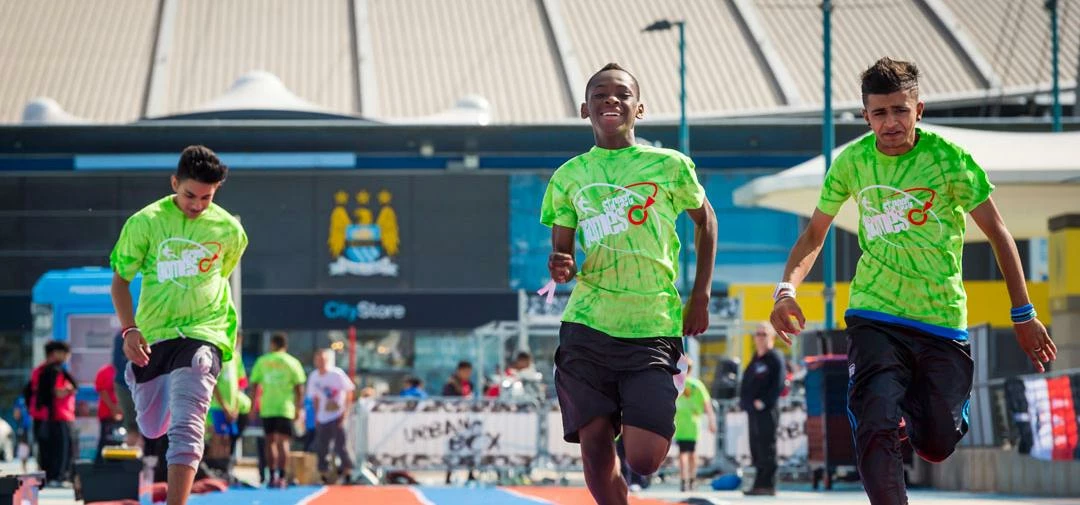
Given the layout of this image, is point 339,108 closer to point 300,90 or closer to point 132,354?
point 300,90

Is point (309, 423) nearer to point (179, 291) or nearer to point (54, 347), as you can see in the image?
point (54, 347)

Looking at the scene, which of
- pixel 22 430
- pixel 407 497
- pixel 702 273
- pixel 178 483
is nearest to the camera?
pixel 702 273

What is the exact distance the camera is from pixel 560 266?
Result: 6.58 m

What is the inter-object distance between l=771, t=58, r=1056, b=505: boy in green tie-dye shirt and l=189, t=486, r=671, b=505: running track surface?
6.04m

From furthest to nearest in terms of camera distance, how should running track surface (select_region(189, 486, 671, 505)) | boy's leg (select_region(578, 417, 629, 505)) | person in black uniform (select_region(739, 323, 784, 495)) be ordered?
person in black uniform (select_region(739, 323, 784, 495)) < running track surface (select_region(189, 486, 671, 505)) < boy's leg (select_region(578, 417, 629, 505))

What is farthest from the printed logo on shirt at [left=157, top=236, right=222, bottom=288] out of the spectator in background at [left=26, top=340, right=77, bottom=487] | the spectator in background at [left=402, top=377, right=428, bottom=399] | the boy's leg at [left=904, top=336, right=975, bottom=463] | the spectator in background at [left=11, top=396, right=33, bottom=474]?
the spectator in background at [left=402, top=377, right=428, bottom=399]

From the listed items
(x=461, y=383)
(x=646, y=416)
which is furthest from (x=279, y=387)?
(x=646, y=416)

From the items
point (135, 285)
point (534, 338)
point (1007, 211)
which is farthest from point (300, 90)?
point (135, 285)

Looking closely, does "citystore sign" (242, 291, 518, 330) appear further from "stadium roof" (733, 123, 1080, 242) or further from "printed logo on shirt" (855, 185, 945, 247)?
"printed logo on shirt" (855, 185, 945, 247)

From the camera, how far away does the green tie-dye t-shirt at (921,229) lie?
6887 millimetres

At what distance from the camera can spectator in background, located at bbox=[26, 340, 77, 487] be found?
67.9 feet

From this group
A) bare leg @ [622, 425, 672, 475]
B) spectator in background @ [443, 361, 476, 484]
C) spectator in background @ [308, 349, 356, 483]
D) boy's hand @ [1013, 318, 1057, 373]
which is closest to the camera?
boy's hand @ [1013, 318, 1057, 373]

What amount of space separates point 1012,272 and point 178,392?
4.31m

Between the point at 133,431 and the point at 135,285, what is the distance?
150 centimetres
